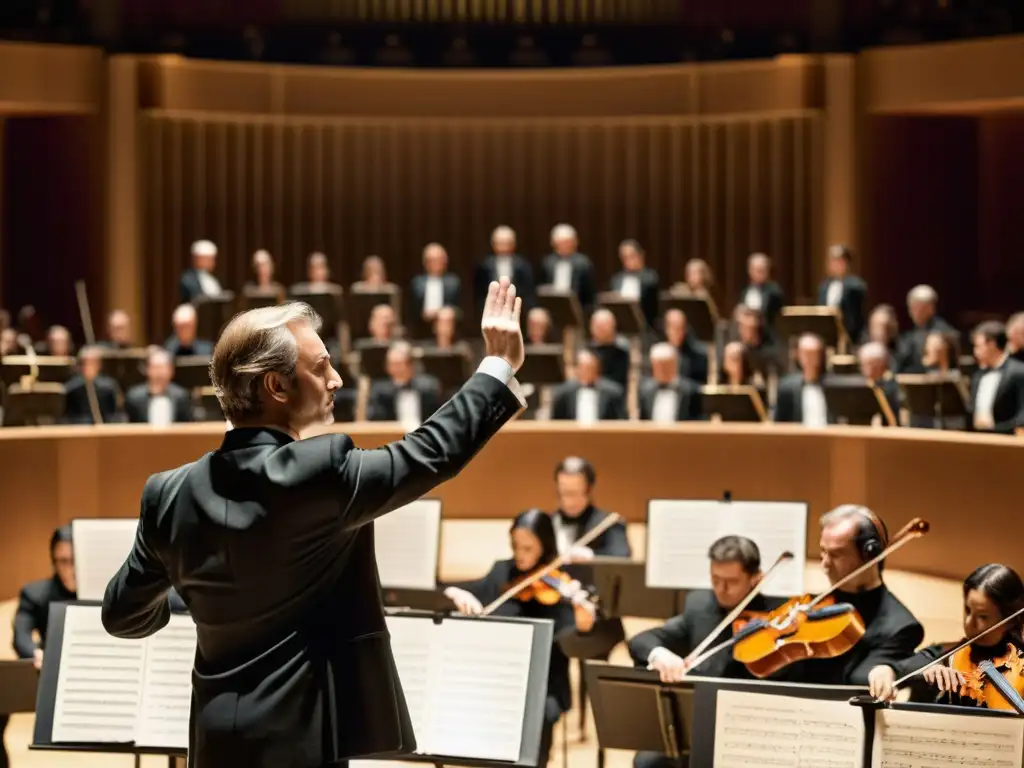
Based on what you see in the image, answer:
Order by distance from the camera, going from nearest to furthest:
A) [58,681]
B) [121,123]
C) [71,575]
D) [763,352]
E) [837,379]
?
1. [58,681]
2. [71,575]
3. [837,379]
4. [763,352]
5. [121,123]

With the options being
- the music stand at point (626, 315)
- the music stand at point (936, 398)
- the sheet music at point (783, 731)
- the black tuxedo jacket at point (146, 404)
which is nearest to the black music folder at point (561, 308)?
the music stand at point (626, 315)

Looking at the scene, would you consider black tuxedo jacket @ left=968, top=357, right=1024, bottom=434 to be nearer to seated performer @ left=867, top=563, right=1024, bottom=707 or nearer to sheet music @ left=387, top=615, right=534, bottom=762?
seated performer @ left=867, top=563, right=1024, bottom=707

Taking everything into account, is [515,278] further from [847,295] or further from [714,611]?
[714,611]

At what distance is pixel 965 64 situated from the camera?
10758 mm

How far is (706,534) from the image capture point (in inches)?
214

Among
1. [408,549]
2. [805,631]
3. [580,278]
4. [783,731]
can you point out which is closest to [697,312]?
[580,278]

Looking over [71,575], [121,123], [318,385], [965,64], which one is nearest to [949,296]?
[965,64]

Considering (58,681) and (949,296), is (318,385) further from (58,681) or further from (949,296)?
(949,296)

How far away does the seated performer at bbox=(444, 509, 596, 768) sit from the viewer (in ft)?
16.2

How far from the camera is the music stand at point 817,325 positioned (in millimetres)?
9086

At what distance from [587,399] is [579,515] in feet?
7.94

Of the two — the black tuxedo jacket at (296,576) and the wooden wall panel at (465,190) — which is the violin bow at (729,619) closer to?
the black tuxedo jacket at (296,576)

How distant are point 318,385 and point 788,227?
10.5m

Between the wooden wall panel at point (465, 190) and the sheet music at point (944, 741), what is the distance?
9167 millimetres
